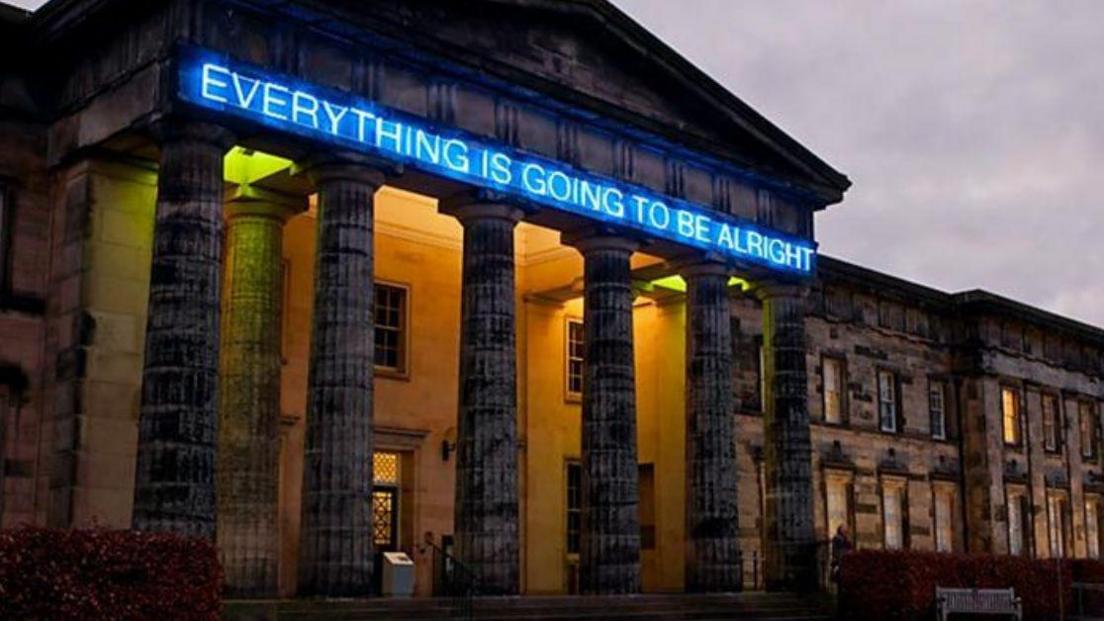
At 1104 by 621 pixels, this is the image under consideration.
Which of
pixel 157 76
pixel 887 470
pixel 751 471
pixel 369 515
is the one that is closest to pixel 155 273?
pixel 157 76

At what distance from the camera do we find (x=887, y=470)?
39.3m

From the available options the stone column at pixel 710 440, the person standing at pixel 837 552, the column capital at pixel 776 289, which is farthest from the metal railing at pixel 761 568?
the column capital at pixel 776 289

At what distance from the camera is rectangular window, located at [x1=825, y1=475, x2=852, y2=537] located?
37188 millimetres

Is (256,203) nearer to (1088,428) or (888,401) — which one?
(888,401)

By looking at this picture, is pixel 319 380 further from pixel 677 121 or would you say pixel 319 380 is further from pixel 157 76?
pixel 677 121

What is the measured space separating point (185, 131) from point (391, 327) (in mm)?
10314

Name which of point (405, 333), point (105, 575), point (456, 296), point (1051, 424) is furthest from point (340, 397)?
point (1051, 424)

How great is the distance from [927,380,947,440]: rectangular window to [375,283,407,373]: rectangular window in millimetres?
18945

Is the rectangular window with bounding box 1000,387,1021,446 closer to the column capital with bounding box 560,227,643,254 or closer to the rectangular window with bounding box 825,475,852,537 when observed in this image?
the rectangular window with bounding box 825,475,852,537

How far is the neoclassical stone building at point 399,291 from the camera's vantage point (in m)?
21.0

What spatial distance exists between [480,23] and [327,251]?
5.33 meters

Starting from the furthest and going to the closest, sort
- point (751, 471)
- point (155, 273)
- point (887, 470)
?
point (887, 470)
point (751, 471)
point (155, 273)

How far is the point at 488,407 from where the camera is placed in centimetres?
2373

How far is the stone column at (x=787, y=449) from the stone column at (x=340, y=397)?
11420 millimetres
